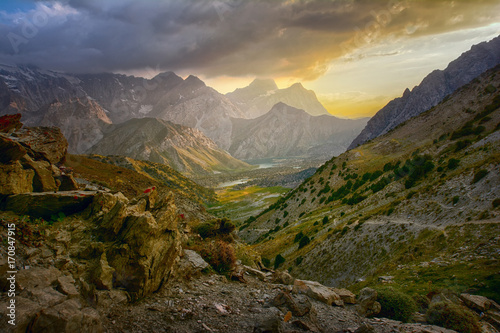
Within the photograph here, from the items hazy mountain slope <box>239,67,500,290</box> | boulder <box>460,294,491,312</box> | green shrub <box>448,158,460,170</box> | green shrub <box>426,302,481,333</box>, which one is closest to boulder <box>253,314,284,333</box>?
green shrub <box>426,302,481,333</box>

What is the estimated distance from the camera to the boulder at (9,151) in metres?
14.9

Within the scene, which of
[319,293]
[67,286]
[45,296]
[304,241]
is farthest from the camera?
[304,241]

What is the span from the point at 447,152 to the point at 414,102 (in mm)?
184696

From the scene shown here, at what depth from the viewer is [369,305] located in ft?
50.7

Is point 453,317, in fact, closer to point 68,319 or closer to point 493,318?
point 493,318

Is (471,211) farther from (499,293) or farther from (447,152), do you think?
(447,152)

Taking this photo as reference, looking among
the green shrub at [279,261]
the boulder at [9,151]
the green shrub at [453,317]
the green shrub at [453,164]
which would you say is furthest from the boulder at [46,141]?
the green shrub at [453,164]

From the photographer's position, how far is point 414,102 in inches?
7446

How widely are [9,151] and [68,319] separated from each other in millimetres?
12682

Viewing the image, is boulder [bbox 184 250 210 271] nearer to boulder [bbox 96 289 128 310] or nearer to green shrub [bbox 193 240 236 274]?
green shrub [bbox 193 240 236 274]

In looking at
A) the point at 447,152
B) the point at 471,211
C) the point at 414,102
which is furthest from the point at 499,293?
the point at 414,102

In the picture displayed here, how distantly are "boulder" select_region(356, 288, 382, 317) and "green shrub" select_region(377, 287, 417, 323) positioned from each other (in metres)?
0.35

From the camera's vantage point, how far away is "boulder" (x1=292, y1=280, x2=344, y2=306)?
16578 millimetres

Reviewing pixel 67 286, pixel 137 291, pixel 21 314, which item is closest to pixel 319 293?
pixel 137 291
